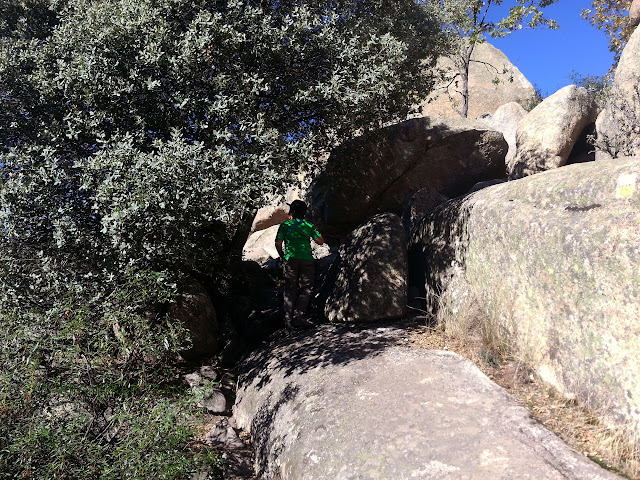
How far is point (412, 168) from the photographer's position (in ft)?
45.2

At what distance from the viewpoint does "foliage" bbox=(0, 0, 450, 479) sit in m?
5.50

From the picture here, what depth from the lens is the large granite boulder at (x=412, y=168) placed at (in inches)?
531

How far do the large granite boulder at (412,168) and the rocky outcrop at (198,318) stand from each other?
496 cm

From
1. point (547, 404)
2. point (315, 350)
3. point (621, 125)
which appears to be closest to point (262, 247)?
point (315, 350)

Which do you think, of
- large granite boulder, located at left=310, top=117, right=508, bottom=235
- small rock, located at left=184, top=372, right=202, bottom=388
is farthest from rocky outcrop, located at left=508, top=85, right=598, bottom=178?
small rock, located at left=184, top=372, right=202, bottom=388

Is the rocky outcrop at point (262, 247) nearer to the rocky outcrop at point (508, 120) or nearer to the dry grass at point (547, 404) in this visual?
the rocky outcrop at point (508, 120)

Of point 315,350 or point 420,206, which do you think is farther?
point 420,206

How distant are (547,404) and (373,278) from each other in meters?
3.90

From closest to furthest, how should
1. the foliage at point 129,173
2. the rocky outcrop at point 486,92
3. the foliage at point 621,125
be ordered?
the foliage at point 129,173, the foliage at point 621,125, the rocky outcrop at point 486,92

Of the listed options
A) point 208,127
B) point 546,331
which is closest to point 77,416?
point 208,127

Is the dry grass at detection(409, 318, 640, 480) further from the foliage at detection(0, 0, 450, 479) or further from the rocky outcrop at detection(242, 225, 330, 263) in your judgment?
the rocky outcrop at detection(242, 225, 330, 263)

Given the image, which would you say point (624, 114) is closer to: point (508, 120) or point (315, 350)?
point (508, 120)

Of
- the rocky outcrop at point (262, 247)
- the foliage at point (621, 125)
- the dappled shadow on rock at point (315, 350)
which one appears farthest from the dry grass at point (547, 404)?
the rocky outcrop at point (262, 247)

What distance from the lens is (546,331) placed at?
21.3ft
